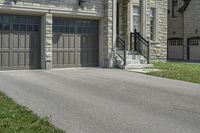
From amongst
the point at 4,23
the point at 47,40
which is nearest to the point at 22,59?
the point at 47,40

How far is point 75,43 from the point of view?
61.4ft

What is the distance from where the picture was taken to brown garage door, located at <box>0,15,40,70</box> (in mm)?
16719

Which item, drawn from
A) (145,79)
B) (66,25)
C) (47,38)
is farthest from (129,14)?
(145,79)

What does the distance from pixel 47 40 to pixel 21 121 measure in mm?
10765

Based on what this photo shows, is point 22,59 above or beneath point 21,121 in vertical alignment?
above

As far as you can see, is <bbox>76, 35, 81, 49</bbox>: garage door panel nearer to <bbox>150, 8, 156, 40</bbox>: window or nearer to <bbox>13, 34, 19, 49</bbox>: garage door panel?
<bbox>13, 34, 19, 49</bbox>: garage door panel

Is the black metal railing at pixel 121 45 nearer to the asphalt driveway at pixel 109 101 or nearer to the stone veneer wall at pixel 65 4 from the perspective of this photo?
the stone veneer wall at pixel 65 4

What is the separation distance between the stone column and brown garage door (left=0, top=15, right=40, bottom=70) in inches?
12.4

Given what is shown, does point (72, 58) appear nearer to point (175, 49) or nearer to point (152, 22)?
point (152, 22)

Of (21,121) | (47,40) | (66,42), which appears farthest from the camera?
(66,42)

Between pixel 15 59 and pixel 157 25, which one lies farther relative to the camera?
pixel 157 25

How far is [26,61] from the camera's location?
56.9 feet

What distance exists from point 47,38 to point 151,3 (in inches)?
328

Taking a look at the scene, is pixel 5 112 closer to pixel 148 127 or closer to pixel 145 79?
pixel 148 127
